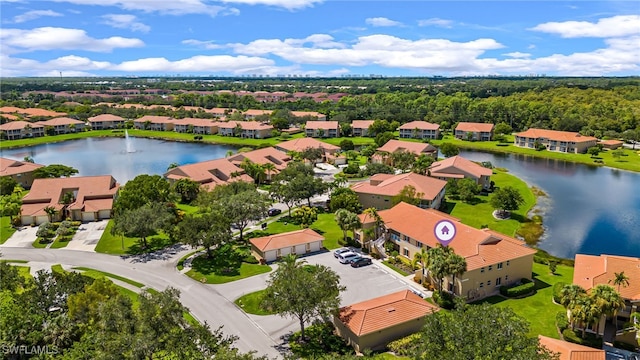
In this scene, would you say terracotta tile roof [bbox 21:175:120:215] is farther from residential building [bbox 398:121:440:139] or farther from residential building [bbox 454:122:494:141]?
residential building [bbox 454:122:494:141]

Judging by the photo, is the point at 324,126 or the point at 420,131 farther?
the point at 324,126

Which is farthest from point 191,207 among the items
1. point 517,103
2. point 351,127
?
point 517,103

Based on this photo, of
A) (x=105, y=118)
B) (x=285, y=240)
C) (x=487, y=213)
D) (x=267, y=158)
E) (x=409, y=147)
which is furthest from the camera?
(x=105, y=118)

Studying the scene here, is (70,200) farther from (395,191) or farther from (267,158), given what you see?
(395,191)

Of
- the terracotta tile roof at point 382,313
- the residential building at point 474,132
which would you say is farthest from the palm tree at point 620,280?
the residential building at point 474,132

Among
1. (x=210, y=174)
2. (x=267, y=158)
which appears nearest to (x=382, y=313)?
(x=210, y=174)

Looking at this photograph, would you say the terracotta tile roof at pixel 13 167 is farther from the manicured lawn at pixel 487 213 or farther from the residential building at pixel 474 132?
the residential building at pixel 474 132

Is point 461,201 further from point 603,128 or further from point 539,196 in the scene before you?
point 603,128

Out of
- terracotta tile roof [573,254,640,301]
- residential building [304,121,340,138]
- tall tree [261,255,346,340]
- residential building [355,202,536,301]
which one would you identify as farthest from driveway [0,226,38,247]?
residential building [304,121,340,138]
